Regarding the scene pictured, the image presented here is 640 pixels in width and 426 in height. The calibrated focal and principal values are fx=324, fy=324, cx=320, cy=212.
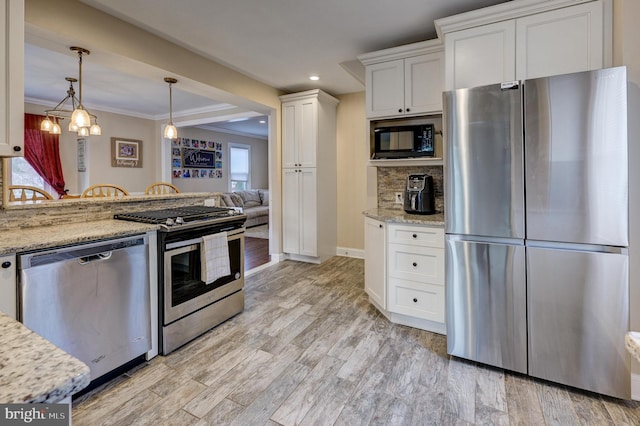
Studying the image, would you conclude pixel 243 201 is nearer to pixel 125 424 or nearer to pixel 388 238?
pixel 388 238

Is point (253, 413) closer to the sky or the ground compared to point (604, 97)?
closer to the ground

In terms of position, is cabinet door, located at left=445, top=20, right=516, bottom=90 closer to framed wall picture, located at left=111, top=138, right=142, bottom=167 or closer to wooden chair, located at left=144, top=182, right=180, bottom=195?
wooden chair, located at left=144, top=182, right=180, bottom=195

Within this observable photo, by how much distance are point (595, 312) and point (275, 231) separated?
3627 millimetres

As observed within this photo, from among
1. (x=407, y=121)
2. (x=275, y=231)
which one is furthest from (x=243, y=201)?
(x=407, y=121)

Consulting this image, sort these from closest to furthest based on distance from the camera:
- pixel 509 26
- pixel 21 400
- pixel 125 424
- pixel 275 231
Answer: pixel 21 400 < pixel 125 424 < pixel 509 26 < pixel 275 231

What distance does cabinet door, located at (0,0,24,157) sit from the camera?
1595 mm

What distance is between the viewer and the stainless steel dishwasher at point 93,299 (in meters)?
1.58

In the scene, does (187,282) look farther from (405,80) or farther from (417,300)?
(405,80)

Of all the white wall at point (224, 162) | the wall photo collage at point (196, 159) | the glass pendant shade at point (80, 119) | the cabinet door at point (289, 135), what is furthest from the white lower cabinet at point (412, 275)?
the white wall at point (224, 162)

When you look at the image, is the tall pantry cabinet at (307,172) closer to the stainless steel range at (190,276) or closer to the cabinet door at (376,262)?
the cabinet door at (376,262)

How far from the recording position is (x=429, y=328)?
2559mm

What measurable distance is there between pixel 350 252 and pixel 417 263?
95.3 inches

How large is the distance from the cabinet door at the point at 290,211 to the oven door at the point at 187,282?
187 centimetres

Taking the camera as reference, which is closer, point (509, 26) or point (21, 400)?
point (21, 400)
